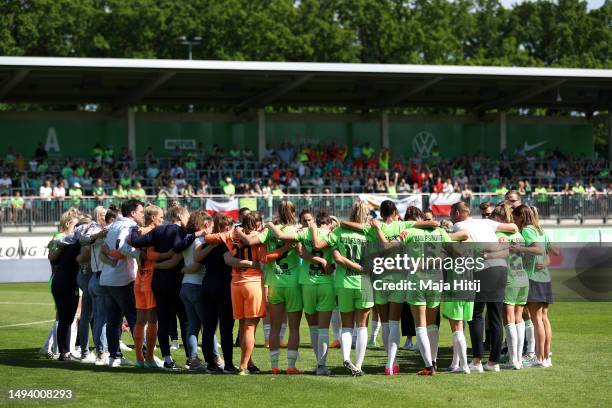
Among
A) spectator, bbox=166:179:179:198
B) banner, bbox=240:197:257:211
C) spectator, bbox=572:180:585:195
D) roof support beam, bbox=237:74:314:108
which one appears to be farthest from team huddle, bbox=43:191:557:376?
roof support beam, bbox=237:74:314:108

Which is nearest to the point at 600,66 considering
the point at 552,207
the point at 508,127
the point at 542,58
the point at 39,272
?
the point at 542,58

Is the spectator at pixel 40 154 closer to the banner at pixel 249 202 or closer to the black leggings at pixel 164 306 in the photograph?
the banner at pixel 249 202

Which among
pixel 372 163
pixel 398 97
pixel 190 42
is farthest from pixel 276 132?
pixel 190 42

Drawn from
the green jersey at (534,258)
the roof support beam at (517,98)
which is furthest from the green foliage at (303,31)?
the green jersey at (534,258)

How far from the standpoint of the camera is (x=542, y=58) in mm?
71812

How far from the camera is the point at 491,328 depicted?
12.8 metres

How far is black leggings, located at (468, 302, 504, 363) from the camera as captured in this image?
12492 millimetres

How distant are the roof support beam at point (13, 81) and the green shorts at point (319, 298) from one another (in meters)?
23.5

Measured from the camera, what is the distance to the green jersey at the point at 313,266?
12172 millimetres

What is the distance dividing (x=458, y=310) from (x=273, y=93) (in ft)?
88.1

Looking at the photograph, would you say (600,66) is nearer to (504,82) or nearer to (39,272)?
(504,82)

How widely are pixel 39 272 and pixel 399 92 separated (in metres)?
16.2

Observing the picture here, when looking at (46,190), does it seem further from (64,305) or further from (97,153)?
(64,305)

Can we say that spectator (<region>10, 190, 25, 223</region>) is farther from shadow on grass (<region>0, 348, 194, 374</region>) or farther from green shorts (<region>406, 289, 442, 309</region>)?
green shorts (<region>406, 289, 442, 309</region>)
